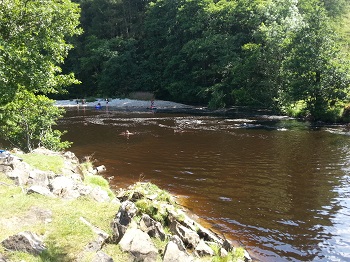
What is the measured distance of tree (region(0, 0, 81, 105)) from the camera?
570 inches

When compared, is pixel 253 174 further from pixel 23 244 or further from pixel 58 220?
pixel 23 244

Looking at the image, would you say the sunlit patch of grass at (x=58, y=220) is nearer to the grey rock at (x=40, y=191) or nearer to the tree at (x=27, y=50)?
the grey rock at (x=40, y=191)

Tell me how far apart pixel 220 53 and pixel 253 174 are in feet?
140

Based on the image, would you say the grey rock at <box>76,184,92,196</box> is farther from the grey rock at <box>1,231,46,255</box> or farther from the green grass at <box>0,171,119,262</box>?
the grey rock at <box>1,231,46,255</box>

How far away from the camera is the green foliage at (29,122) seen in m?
17.0

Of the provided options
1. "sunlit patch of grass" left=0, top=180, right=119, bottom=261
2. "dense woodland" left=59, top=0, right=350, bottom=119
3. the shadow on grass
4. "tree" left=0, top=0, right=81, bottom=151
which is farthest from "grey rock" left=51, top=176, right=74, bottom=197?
"dense woodland" left=59, top=0, right=350, bottom=119

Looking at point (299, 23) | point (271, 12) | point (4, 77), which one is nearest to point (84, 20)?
point (271, 12)

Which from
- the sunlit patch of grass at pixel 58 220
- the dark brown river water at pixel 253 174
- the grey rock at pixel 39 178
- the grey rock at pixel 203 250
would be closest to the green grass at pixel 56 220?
the sunlit patch of grass at pixel 58 220

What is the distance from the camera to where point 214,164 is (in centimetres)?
2159

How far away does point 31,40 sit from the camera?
50.6 feet

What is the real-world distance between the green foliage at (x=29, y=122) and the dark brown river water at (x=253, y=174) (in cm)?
425

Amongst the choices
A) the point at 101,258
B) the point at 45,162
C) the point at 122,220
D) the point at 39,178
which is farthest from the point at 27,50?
the point at 101,258

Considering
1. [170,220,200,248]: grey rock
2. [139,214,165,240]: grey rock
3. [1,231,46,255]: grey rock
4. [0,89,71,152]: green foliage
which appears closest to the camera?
[1,231,46,255]: grey rock

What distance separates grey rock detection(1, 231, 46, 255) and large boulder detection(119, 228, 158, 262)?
1857 mm
